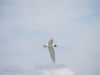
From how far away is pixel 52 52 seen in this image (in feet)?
615

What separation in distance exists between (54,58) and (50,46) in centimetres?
1139

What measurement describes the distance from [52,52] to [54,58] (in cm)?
441

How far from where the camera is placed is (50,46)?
181250mm

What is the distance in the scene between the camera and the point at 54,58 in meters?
190

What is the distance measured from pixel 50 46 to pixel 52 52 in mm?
7276
